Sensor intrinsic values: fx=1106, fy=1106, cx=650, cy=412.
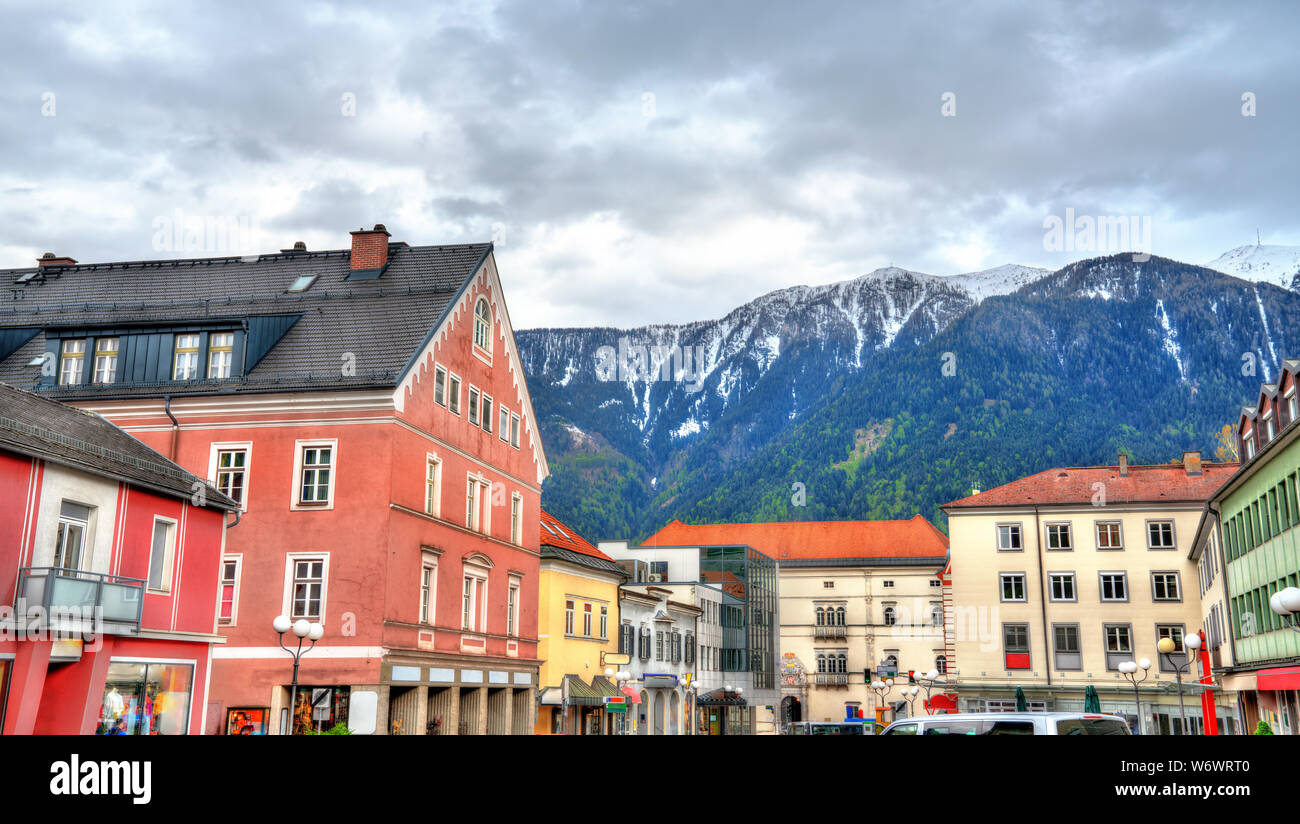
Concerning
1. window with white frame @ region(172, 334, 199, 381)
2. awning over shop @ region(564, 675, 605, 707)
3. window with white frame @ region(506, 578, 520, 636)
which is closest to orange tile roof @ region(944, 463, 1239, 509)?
awning over shop @ region(564, 675, 605, 707)

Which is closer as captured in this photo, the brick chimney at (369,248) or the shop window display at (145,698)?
the shop window display at (145,698)

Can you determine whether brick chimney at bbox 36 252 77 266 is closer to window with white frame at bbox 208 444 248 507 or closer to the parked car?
window with white frame at bbox 208 444 248 507

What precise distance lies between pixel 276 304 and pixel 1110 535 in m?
50.4

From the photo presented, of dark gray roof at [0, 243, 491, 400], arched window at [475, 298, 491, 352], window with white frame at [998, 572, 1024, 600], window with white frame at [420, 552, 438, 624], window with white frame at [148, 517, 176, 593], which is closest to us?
window with white frame at [148, 517, 176, 593]

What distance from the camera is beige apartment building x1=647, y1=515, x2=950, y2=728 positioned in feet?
346

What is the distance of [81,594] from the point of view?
23719mm

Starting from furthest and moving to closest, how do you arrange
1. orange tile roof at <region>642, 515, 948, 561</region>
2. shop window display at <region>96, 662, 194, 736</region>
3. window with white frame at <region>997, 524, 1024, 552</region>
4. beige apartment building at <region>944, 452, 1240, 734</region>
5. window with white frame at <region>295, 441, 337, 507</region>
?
orange tile roof at <region>642, 515, 948, 561</region>
window with white frame at <region>997, 524, 1024, 552</region>
beige apartment building at <region>944, 452, 1240, 734</region>
window with white frame at <region>295, 441, 337, 507</region>
shop window display at <region>96, 662, 194, 736</region>

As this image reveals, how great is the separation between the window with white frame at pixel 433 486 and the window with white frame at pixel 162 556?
10537 mm

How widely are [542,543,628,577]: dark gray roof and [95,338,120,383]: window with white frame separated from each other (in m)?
19.1

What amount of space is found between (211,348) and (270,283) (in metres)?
5.60

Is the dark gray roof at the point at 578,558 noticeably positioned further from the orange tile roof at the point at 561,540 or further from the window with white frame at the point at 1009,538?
the window with white frame at the point at 1009,538

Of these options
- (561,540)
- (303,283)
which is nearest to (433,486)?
(303,283)

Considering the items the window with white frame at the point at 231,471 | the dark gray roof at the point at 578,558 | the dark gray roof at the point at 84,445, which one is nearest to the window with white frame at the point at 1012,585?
the dark gray roof at the point at 578,558

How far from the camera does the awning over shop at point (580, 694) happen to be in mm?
48594
